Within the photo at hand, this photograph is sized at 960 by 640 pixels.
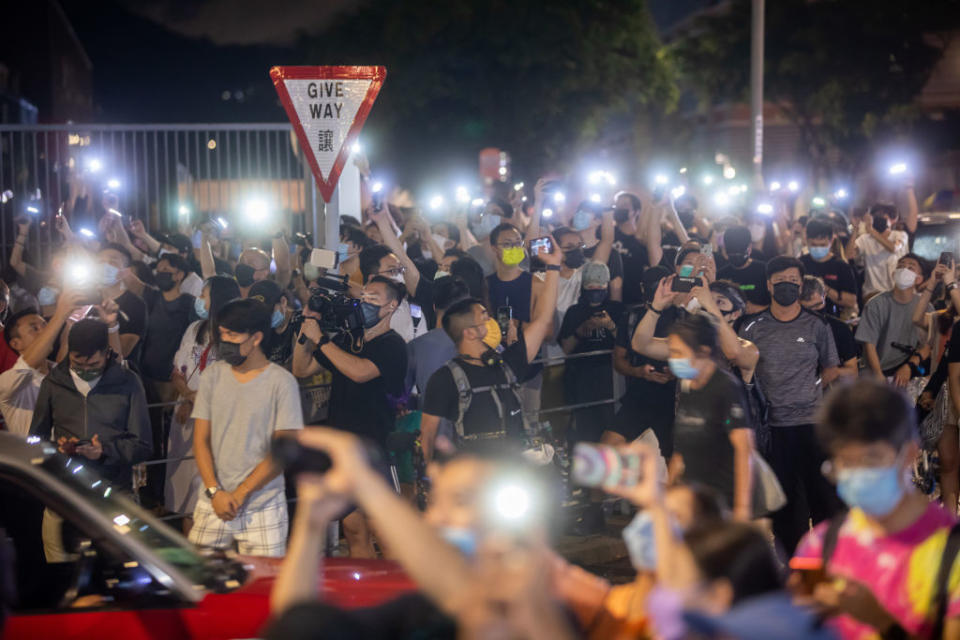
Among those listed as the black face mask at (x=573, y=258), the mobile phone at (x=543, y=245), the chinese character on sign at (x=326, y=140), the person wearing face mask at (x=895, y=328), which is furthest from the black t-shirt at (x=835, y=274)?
the chinese character on sign at (x=326, y=140)

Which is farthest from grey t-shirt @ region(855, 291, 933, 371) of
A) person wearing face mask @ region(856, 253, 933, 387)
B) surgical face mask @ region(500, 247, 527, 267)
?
surgical face mask @ region(500, 247, 527, 267)

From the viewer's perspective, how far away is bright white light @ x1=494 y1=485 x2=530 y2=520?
3.14 metres

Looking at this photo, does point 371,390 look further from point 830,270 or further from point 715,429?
point 830,270

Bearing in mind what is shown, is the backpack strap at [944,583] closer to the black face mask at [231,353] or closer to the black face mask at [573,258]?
the black face mask at [231,353]

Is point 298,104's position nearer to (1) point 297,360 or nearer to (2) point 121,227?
(1) point 297,360

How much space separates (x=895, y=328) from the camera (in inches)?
369

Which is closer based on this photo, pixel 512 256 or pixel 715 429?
pixel 715 429

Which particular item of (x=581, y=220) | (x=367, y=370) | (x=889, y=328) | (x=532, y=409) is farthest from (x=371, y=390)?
(x=581, y=220)

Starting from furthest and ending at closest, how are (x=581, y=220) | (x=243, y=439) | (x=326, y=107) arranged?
(x=581, y=220), (x=326, y=107), (x=243, y=439)

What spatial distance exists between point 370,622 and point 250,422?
299 cm

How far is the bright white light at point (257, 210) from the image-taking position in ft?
41.2

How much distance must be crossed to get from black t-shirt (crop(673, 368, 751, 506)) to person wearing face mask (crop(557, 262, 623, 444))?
3192 mm

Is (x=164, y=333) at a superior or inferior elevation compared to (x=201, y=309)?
inferior

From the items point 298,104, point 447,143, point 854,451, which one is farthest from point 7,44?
point 854,451
